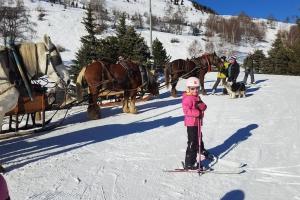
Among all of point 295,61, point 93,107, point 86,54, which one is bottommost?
point 93,107

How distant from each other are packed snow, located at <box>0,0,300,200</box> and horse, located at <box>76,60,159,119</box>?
20.0 inches

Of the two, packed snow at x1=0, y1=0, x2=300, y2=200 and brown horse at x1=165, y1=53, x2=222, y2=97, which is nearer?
packed snow at x1=0, y1=0, x2=300, y2=200

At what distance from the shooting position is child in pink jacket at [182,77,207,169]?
677 cm

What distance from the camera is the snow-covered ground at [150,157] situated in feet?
19.8

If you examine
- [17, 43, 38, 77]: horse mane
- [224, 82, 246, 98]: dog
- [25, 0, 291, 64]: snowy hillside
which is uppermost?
[25, 0, 291, 64]: snowy hillside

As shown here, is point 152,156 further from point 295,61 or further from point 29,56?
point 295,61

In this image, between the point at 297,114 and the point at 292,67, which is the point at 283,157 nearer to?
the point at 297,114

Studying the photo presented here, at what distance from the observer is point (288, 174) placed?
6.70m

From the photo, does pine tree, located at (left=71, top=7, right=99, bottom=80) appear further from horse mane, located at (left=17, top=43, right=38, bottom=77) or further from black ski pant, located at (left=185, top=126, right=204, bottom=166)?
black ski pant, located at (left=185, top=126, right=204, bottom=166)

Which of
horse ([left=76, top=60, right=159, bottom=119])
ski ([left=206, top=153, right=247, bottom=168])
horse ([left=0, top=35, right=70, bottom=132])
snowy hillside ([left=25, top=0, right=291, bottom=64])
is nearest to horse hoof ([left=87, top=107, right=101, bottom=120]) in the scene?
horse ([left=76, top=60, right=159, bottom=119])

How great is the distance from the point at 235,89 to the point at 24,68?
10.2 meters

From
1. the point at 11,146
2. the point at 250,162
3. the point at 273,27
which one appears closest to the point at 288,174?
the point at 250,162

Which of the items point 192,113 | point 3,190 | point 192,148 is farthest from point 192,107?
point 3,190

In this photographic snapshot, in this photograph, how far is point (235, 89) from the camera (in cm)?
1603
